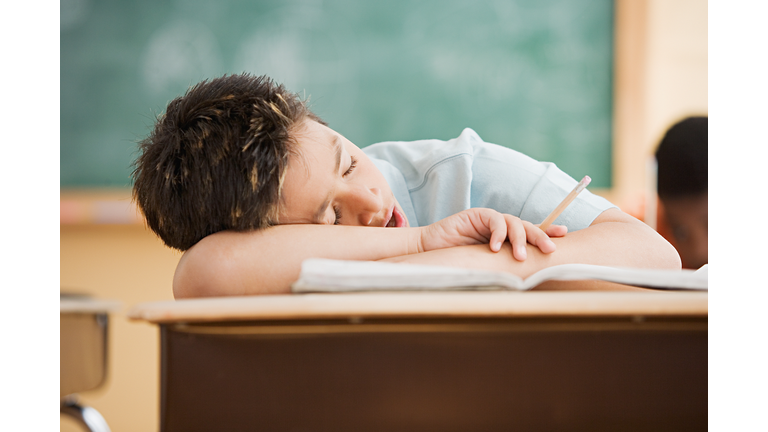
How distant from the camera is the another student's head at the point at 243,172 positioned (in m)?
0.63

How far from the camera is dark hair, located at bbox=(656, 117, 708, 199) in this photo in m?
1.59

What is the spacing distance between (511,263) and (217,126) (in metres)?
0.42

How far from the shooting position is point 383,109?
2.09 meters

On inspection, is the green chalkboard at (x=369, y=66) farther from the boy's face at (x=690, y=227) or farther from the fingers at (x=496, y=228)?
the fingers at (x=496, y=228)

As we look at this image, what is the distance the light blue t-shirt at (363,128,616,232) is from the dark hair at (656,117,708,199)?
3.20ft

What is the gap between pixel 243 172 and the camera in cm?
63

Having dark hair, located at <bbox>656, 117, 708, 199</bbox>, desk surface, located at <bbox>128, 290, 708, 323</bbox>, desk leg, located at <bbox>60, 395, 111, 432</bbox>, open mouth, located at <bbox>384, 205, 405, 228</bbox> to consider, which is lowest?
desk leg, located at <bbox>60, 395, 111, 432</bbox>

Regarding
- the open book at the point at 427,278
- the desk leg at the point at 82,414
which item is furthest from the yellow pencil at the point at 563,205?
the desk leg at the point at 82,414

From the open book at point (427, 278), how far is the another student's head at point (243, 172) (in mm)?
224

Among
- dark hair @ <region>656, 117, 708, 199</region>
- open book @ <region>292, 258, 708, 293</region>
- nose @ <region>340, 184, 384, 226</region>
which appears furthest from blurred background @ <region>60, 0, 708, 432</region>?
open book @ <region>292, 258, 708, 293</region>

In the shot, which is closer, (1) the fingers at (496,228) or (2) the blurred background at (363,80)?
(1) the fingers at (496,228)

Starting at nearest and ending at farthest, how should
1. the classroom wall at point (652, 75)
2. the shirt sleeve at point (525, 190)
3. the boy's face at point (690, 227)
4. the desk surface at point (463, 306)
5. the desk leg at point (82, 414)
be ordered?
the desk surface at point (463, 306) → the shirt sleeve at point (525, 190) → the desk leg at point (82, 414) → the boy's face at point (690, 227) → the classroom wall at point (652, 75)

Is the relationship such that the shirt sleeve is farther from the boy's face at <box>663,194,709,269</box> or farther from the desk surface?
the boy's face at <box>663,194,709,269</box>
